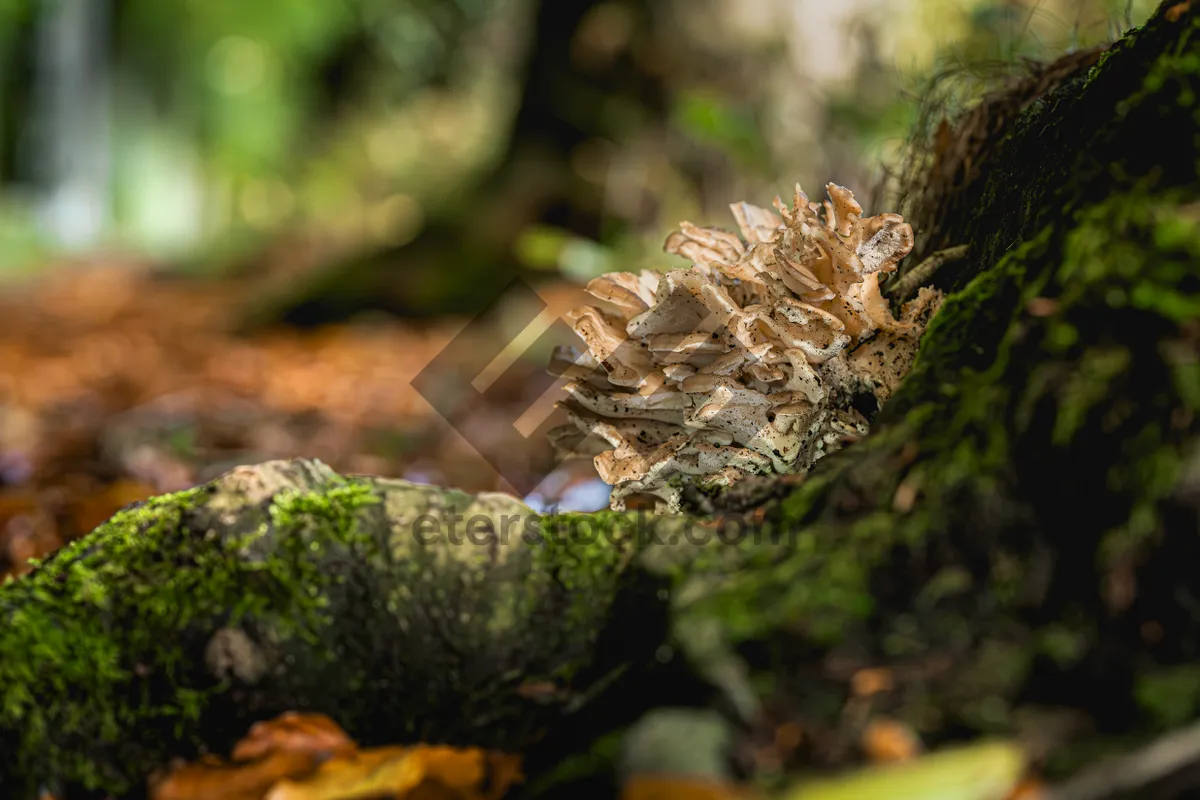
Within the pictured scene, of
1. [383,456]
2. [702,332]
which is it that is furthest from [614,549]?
[383,456]

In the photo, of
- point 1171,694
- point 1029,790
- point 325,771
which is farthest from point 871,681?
point 325,771

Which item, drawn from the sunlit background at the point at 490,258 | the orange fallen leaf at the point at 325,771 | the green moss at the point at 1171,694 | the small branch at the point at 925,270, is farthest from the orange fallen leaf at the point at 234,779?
the small branch at the point at 925,270

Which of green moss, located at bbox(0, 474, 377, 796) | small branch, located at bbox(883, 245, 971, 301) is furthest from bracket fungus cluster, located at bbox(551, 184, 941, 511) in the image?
green moss, located at bbox(0, 474, 377, 796)

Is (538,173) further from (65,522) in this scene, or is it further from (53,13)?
(53,13)

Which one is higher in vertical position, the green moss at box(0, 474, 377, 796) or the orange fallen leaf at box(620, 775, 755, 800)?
the green moss at box(0, 474, 377, 796)

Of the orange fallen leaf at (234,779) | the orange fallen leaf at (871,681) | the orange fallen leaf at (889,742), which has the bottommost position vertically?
the orange fallen leaf at (889,742)

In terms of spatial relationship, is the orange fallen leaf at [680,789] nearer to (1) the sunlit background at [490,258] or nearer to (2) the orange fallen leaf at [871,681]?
(2) the orange fallen leaf at [871,681]

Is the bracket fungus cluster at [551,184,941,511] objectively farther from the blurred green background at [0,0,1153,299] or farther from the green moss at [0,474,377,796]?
the blurred green background at [0,0,1153,299]
